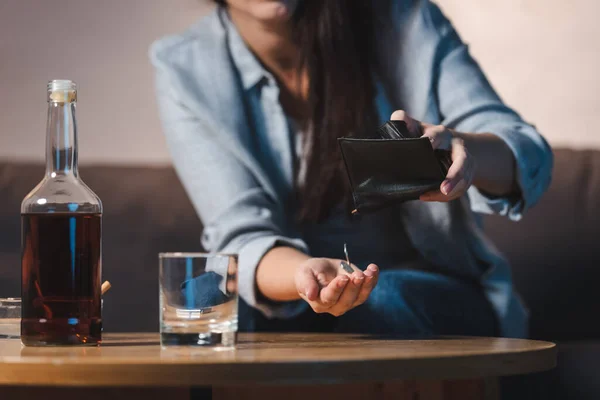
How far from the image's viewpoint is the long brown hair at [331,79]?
1.64 m

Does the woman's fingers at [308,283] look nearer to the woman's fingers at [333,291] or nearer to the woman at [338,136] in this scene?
the woman's fingers at [333,291]

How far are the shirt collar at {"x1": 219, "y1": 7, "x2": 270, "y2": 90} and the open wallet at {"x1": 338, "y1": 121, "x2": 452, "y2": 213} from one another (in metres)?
0.83

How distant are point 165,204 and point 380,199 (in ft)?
3.11

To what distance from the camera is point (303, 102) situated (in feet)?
5.55

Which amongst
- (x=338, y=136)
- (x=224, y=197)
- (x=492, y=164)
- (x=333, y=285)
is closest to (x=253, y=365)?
(x=333, y=285)

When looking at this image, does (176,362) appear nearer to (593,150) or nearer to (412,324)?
(412,324)

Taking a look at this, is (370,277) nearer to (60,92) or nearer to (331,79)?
(60,92)

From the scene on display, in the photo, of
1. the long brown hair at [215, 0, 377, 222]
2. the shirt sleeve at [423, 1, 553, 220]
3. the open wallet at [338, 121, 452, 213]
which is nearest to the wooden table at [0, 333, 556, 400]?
the open wallet at [338, 121, 452, 213]

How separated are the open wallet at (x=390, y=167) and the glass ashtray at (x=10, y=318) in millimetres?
389

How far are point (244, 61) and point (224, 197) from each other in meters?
0.35

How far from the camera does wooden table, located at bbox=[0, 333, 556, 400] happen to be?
23.9 inches

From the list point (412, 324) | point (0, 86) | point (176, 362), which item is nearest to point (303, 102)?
Result: point (412, 324)

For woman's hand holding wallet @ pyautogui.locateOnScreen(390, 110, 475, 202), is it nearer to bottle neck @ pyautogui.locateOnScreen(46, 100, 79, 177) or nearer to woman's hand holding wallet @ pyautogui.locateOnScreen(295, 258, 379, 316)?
woman's hand holding wallet @ pyautogui.locateOnScreen(295, 258, 379, 316)

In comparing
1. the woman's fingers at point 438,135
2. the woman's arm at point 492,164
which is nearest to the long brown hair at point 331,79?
the woman's arm at point 492,164
